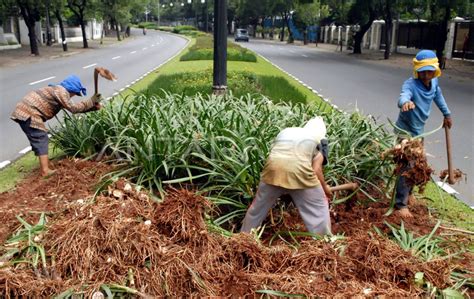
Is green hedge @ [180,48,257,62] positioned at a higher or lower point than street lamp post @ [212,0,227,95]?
lower

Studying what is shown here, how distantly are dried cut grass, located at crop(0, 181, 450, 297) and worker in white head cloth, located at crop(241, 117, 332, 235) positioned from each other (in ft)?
0.85

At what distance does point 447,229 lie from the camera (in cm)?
435

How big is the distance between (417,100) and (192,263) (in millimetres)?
2723

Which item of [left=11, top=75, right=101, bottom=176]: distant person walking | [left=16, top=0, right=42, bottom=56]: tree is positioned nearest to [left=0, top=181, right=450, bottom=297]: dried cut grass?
[left=11, top=75, right=101, bottom=176]: distant person walking

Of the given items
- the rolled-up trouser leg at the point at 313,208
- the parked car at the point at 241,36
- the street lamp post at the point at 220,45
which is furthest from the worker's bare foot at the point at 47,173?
the parked car at the point at 241,36

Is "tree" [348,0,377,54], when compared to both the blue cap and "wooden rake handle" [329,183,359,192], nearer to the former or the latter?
the blue cap

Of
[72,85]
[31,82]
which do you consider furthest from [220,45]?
[31,82]

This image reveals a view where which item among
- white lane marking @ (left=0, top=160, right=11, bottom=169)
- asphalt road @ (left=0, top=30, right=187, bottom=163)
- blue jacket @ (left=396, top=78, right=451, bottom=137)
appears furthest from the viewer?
asphalt road @ (left=0, top=30, right=187, bottom=163)

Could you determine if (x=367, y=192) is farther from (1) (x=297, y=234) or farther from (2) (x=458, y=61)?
(2) (x=458, y=61)

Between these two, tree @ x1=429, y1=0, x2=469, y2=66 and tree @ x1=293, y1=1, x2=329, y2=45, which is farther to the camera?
tree @ x1=293, y1=1, x2=329, y2=45

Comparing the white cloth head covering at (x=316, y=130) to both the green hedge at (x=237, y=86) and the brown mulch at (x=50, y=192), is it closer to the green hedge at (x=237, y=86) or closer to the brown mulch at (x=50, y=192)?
the brown mulch at (x=50, y=192)

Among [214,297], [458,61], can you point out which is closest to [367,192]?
[214,297]

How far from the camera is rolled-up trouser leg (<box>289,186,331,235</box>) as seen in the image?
3.96 metres

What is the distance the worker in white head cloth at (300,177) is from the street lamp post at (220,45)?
5.25m
